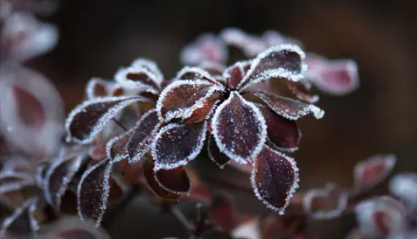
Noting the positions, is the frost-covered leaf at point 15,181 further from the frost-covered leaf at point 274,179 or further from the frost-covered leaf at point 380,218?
the frost-covered leaf at point 380,218

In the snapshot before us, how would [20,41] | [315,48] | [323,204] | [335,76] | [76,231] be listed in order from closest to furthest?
1. [76,231]
2. [323,204]
3. [335,76]
4. [20,41]
5. [315,48]

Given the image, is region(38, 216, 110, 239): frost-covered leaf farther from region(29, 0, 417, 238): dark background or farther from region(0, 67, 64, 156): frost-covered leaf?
region(29, 0, 417, 238): dark background

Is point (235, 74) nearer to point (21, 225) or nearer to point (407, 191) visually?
point (21, 225)

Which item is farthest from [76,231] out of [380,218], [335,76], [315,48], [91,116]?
[315,48]

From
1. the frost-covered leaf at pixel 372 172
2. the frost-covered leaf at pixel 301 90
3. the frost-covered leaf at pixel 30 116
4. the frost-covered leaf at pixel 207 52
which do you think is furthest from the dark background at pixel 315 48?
the frost-covered leaf at pixel 301 90

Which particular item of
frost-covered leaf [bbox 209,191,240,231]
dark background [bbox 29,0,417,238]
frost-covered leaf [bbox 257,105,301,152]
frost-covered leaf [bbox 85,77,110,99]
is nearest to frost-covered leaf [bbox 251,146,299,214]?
frost-covered leaf [bbox 257,105,301,152]

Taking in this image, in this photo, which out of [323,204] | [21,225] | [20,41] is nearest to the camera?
[21,225]
